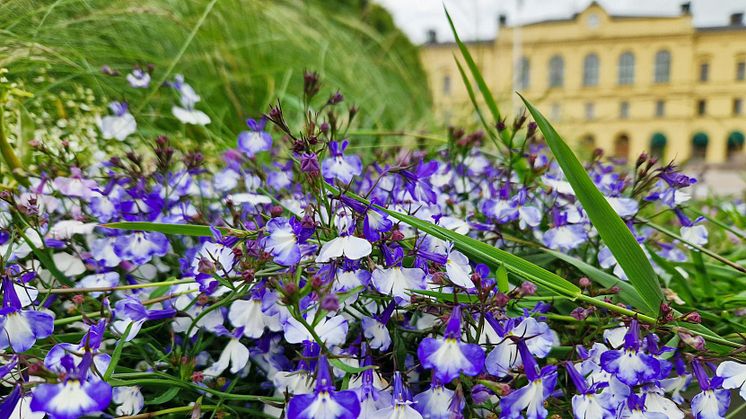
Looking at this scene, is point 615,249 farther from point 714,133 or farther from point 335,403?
point 714,133

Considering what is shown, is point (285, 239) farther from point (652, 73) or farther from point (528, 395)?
point (652, 73)

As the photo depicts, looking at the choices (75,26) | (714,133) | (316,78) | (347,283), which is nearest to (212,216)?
(316,78)

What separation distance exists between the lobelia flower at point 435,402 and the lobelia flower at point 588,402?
108mm

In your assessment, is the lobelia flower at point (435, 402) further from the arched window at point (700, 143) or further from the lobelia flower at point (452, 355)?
the arched window at point (700, 143)

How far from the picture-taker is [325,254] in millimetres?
439

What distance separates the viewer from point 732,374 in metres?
0.48

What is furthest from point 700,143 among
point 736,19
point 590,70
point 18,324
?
point 18,324

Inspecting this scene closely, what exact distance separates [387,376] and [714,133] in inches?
1255

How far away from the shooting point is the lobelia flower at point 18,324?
1.49 ft

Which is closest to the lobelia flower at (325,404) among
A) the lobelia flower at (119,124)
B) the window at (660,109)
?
the lobelia flower at (119,124)

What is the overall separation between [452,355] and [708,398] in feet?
0.91

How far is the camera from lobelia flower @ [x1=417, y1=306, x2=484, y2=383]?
1.34 feet

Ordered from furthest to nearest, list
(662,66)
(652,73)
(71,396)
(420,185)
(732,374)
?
(652,73)
(662,66)
(420,185)
(732,374)
(71,396)

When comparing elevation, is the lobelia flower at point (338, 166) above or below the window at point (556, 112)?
below
